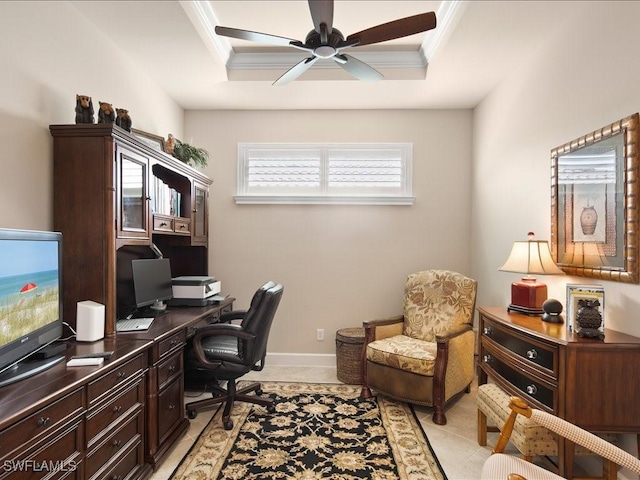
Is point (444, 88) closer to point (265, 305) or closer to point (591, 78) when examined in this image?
point (591, 78)

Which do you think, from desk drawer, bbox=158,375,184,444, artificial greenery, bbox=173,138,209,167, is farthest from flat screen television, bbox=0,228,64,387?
artificial greenery, bbox=173,138,209,167

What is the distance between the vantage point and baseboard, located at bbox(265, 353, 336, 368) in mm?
3883

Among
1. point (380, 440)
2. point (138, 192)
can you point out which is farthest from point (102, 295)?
point (380, 440)

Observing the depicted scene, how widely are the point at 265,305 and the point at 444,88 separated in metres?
2.59

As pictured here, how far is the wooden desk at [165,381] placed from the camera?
2.08 metres

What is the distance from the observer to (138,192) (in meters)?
2.36

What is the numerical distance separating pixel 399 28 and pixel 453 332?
7.27 ft

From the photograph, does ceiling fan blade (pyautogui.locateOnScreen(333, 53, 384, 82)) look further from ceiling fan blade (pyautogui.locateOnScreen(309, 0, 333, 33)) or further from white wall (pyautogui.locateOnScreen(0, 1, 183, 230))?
white wall (pyautogui.locateOnScreen(0, 1, 183, 230))

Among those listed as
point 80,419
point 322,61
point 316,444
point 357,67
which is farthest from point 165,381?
point 322,61

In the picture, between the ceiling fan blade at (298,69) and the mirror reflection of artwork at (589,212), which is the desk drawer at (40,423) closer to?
the ceiling fan blade at (298,69)

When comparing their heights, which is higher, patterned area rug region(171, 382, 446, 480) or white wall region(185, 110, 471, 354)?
white wall region(185, 110, 471, 354)

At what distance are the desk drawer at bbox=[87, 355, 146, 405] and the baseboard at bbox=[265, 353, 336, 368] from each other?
204 centimetres

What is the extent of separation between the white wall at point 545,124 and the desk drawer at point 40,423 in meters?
2.29

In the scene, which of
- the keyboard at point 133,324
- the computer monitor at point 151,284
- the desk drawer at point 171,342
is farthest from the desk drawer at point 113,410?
the computer monitor at point 151,284
